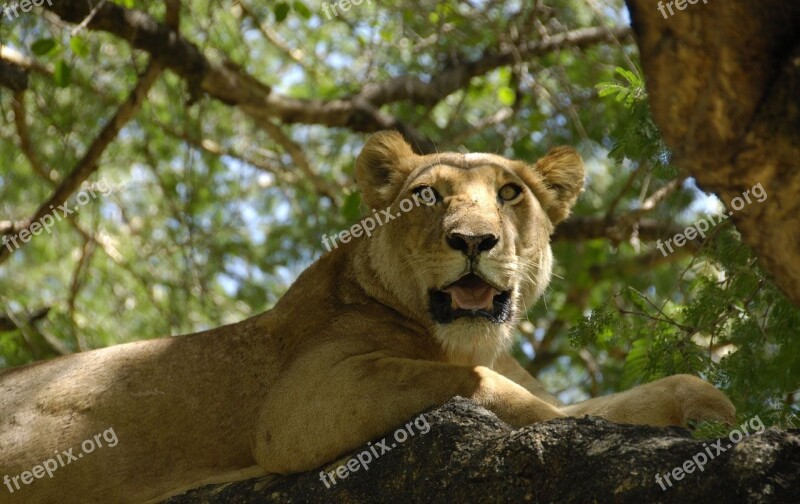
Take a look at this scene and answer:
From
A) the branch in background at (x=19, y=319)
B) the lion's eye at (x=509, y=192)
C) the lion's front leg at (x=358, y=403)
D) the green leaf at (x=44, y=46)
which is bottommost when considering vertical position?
the lion's front leg at (x=358, y=403)

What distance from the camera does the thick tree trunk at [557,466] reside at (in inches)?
156

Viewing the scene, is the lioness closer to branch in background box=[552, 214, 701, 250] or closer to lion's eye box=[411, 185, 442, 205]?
lion's eye box=[411, 185, 442, 205]

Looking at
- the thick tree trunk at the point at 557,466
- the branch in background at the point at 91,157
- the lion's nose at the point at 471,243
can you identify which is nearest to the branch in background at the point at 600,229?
the branch in background at the point at 91,157

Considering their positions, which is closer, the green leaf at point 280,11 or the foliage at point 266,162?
the green leaf at point 280,11

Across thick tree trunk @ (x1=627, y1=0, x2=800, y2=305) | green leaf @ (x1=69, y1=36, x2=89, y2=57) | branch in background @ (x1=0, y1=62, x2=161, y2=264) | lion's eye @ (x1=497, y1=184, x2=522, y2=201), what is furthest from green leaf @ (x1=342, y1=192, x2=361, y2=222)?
thick tree trunk @ (x1=627, y1=0, x2=800, y2=305)

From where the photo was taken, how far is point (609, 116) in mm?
11555

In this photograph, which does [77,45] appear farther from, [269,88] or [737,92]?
[737,92]

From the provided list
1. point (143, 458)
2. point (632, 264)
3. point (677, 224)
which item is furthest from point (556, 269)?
point (143, 458)

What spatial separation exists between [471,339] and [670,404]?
1167 mm

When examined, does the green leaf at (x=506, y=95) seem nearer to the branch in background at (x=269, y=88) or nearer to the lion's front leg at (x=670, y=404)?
the branch in background at (x=269, y=88)

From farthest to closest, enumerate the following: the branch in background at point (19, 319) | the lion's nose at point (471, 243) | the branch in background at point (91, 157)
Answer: the branch in background at point (91, 157) < the branch in background at point (19, 319) < the lion's nose at point (471, 243)

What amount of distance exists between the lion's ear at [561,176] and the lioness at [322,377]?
2.23ft

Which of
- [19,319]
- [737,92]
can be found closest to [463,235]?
[737,92]

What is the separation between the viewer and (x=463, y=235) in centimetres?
582
